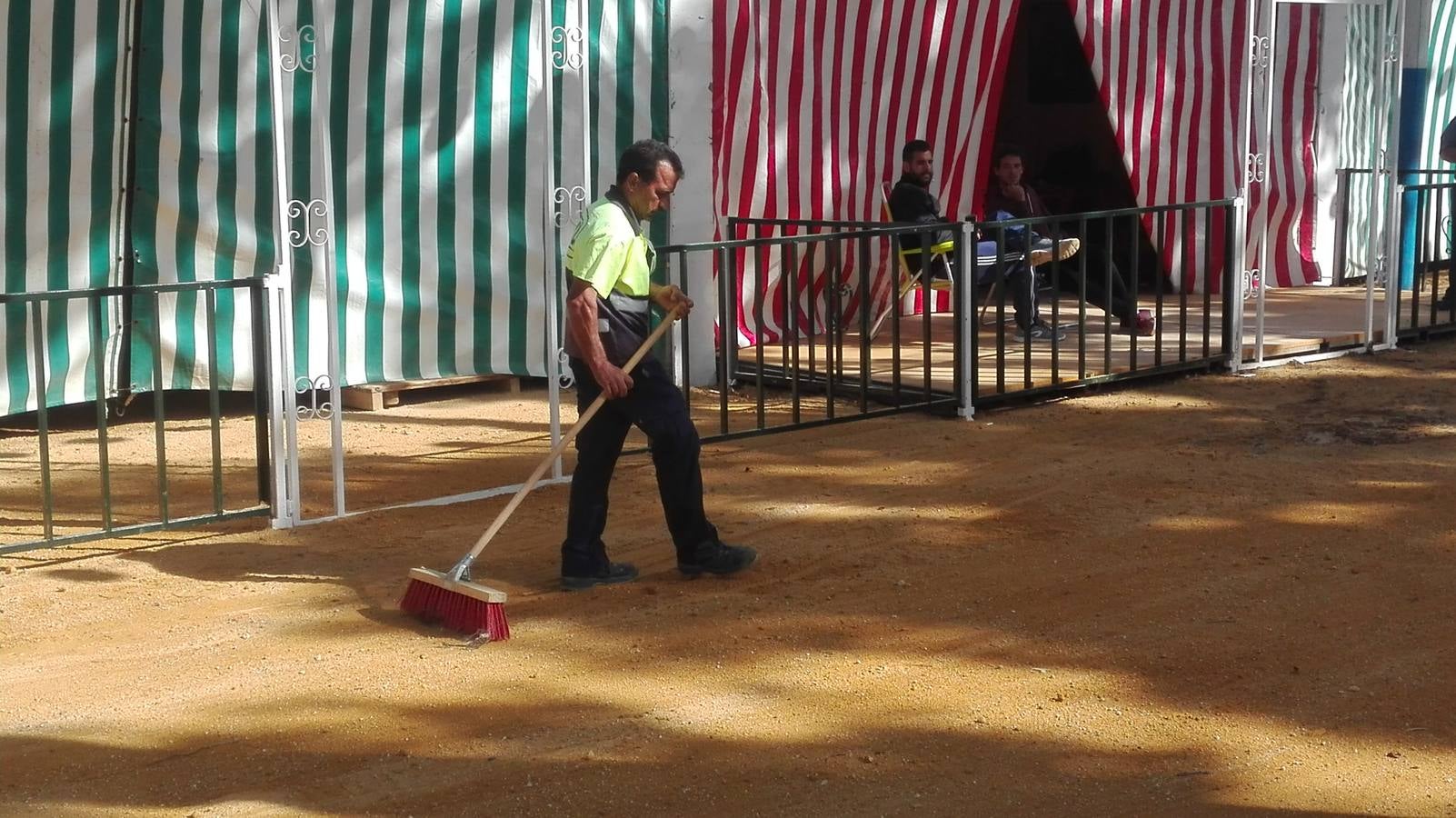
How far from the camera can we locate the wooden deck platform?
9.84m

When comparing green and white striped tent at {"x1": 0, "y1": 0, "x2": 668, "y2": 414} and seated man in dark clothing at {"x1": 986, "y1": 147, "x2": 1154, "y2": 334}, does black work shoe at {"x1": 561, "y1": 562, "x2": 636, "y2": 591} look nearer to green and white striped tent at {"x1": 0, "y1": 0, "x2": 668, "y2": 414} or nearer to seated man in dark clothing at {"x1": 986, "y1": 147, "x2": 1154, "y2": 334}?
green and white striped tent at {"x1": 0, "y1": 0, "x2": 668, "y2": 414}

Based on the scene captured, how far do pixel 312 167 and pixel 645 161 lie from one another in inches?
146

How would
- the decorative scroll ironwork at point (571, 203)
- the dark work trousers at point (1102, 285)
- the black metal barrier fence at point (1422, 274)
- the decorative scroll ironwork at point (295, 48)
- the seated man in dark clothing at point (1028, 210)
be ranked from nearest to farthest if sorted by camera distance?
the decorative scroll ironwork at point (295, 48) → the decorative scroll ironwork at point (571, 203) → the dark work trousers at point (1102, 285) → the black metal barrier fence at point (1422, 274) → the seated man in dark clothing at point (1028, 210)

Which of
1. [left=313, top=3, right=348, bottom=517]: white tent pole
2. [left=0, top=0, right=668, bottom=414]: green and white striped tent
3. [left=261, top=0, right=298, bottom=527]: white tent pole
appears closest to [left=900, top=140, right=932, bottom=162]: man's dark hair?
[left=0, top=0, right=668, bottom=414]: green and white striped tent

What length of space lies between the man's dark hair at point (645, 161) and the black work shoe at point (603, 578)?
1.38 metres

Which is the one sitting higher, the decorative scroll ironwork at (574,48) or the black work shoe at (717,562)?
the decorative scroll ironwork at (574,48)

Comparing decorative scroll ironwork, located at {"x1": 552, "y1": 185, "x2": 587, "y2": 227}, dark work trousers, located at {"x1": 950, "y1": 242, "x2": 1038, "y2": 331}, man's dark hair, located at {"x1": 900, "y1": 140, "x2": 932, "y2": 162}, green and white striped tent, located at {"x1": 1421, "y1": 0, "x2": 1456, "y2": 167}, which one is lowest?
dark work trousers, located at {"x1": 950, "y1": 242, "x2": 1038, "y2": 331}

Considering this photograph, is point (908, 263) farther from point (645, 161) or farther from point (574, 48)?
point (645, 161)

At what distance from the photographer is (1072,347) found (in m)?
11.2

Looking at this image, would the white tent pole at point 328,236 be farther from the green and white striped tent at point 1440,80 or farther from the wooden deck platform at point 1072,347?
the green and white striped tent at point 1440,80

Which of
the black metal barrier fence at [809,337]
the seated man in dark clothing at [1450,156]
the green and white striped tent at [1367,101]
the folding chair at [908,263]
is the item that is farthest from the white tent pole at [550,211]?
the green and white striped tent at [1367,101]

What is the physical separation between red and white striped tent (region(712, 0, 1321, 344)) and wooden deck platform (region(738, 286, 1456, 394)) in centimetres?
40

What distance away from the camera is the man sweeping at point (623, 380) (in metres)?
5.88

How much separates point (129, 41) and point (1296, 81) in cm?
923
